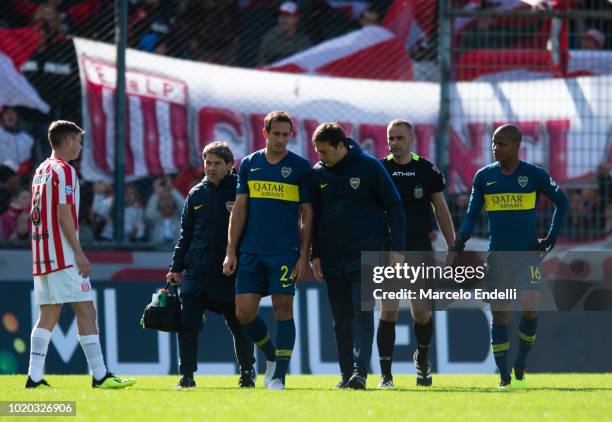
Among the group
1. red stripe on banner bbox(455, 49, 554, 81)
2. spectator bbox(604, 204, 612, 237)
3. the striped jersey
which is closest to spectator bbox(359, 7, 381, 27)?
red stripe on banner bbox(455, 49, 554, 81)

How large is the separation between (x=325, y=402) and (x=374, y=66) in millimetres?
7535

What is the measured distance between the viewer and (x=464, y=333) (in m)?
13.8

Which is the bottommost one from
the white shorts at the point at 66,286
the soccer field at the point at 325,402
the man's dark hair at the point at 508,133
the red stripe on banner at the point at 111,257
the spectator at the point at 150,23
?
the soccer field at the point at 325,402

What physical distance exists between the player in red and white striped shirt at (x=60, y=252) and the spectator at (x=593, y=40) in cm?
761

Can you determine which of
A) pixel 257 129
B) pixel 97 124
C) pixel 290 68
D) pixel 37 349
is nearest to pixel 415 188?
pixel 37 349

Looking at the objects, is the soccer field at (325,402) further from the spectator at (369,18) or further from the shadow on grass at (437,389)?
the spectator at (369,18)

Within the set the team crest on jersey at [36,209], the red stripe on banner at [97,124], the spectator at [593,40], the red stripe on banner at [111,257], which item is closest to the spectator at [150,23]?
the red stripe on banner at [97,124]

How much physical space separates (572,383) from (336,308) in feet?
9.43

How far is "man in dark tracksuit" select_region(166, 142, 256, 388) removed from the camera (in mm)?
9977

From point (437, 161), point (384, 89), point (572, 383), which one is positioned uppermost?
point (384, 89)

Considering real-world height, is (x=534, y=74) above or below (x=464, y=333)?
above

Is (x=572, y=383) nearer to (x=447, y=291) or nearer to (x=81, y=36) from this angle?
(x=447, y=291)

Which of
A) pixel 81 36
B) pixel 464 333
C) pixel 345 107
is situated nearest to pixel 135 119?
pixel 81 36

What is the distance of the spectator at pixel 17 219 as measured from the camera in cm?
1345
